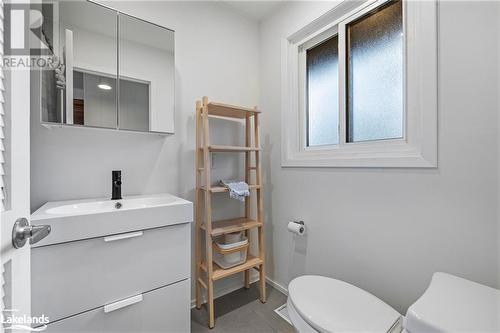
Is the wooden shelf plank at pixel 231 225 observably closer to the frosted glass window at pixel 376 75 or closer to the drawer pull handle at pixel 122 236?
the drawer pull handle at pixel 122 236

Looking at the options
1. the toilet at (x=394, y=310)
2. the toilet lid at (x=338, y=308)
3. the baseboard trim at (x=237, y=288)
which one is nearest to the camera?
the toilet at (x=394, y=310)

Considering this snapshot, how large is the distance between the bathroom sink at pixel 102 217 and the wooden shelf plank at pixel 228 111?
2.34ft

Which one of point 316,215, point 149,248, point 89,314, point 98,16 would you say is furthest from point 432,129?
point 98,16

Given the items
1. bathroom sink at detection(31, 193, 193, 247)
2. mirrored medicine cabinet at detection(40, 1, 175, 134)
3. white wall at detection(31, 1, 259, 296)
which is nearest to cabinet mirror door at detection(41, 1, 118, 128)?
mirrored medicine cabinet at detection(40, 1, 175, 134)

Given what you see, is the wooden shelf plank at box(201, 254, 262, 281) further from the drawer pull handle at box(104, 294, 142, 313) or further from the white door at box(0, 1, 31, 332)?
the white door at box(0, 1, 31, 332)

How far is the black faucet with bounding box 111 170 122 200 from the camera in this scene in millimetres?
1367

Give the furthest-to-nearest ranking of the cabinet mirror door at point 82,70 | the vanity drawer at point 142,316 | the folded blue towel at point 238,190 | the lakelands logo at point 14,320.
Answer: the folded blue towel at point 238,190 → the cabinet mirror door at point 82,70 → the vanity drawer at point 142,316 → the lakelands logo at point 14,320

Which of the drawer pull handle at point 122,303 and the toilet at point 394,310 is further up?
the toilet at point 394,310

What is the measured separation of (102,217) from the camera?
1.03m

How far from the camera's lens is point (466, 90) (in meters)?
0.96

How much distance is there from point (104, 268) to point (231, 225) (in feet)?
2.86

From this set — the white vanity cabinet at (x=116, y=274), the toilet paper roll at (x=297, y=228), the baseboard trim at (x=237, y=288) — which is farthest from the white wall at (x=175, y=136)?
the baseboard trim at (x=237, y=288)

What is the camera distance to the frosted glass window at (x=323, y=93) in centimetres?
164

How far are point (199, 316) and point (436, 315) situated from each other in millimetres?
1465
